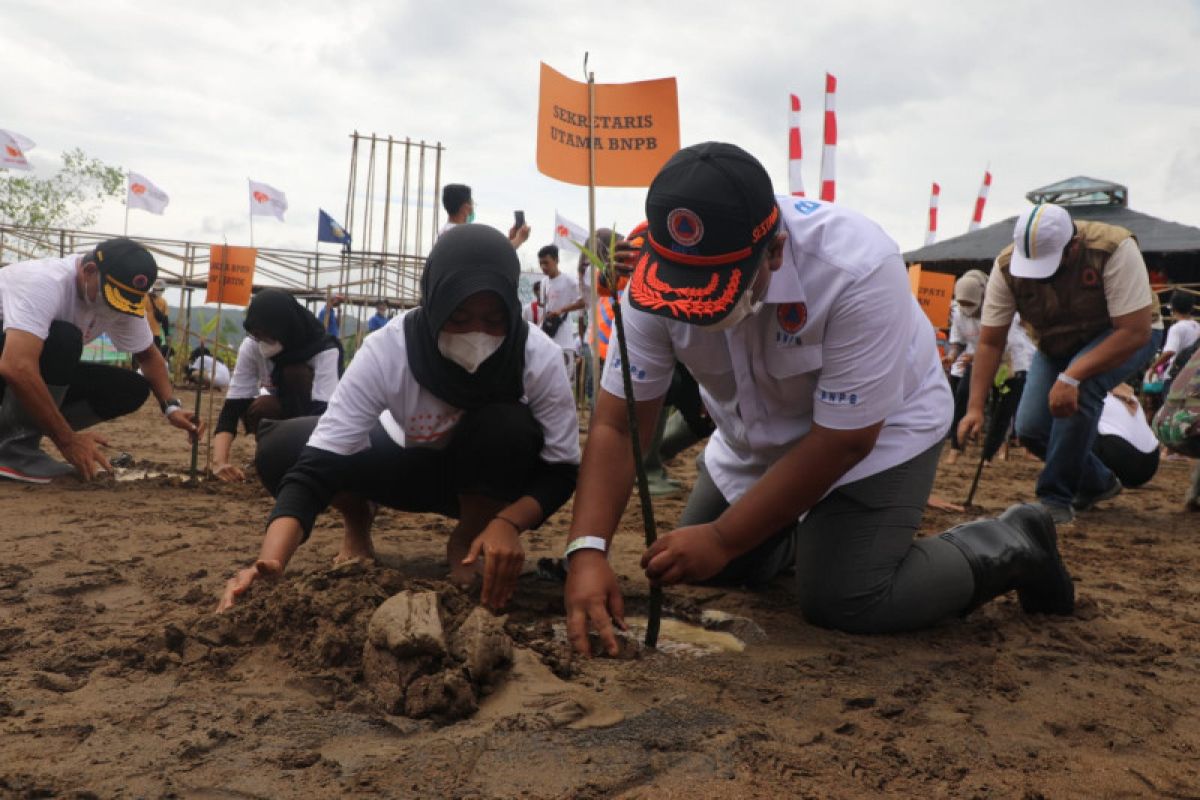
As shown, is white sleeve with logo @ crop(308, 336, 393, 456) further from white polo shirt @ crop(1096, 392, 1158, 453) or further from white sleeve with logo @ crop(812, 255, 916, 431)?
white polo shirt @ crop(1096, 392, 1158, 453)

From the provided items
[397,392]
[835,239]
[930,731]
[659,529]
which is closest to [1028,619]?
[930,731]

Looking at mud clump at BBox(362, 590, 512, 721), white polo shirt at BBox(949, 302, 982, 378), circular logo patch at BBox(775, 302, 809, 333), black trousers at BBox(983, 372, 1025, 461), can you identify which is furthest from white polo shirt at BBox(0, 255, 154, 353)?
white polo shirt at BBox(949, 302, 982, 378)

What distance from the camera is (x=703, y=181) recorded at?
1687mm

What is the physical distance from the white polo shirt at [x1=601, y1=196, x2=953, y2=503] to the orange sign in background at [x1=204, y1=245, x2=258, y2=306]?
387 cm

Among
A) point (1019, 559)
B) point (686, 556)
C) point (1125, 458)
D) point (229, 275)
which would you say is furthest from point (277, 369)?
point (1125, 458)

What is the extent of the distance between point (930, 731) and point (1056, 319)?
2794mm

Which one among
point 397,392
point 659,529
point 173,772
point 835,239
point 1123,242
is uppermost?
point 1123,242

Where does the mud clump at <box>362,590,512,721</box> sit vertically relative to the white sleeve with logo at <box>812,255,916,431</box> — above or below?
below

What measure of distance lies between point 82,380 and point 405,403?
10.3 ft

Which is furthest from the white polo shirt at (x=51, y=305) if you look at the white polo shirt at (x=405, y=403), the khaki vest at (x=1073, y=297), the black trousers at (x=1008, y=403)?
the black trousers at (x=1008, y=403)

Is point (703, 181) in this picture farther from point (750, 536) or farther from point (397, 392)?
point (397, 392)

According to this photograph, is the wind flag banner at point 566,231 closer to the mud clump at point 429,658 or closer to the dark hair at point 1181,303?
the dark hair at point 1181,303

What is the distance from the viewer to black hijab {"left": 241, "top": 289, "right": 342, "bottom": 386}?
4.13m

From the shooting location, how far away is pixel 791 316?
6.56ft
